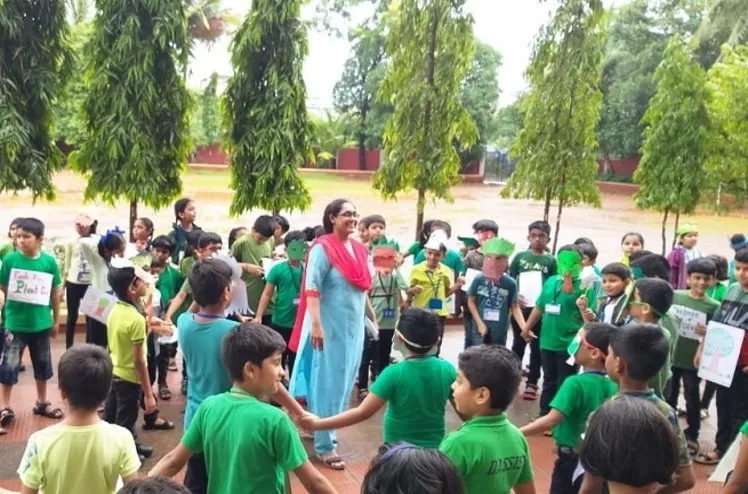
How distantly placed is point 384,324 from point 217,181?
2246cm

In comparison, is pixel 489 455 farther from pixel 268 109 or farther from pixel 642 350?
pixel 268 109

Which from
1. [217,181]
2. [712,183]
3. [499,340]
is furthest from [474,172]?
[499,340]

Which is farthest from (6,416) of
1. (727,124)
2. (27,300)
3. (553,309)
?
(727,124)

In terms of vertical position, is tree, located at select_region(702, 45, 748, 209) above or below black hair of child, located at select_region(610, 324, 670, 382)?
above

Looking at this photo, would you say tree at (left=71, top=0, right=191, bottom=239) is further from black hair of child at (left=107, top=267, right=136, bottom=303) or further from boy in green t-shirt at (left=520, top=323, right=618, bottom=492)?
boy in green t-shirt at (left=520, top=323, right=618, bottom=492)

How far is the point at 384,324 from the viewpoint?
6512 millimetres

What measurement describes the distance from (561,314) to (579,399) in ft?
8.11

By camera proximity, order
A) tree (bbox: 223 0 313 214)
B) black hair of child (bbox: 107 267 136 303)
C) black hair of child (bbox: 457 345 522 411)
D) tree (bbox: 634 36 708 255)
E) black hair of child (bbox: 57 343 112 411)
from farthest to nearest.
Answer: tree (bbox: 634 36 708 255)
tree (bbox: 223 0 313 214)
black hair of child (bbox: 107 267 136 303)
black hair of child (bbox: 57 343 112 411)
black hair of child (bbox: 457 345 522 411)

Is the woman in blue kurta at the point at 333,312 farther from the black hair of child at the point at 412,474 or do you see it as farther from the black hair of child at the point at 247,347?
the black hair of child at the point at 412,474

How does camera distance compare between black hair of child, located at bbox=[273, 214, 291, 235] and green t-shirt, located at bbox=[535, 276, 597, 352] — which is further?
black hair of child, located at bbox=[273, 214, 291, 235]

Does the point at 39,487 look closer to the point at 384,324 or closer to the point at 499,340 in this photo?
the point at 384,324

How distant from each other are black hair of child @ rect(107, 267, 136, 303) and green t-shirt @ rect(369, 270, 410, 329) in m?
2.32

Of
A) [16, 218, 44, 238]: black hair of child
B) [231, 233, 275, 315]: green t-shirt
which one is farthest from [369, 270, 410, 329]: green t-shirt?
[16, 218, 44, 238]: black hair of child

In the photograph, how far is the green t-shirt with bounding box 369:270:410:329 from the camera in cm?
645
